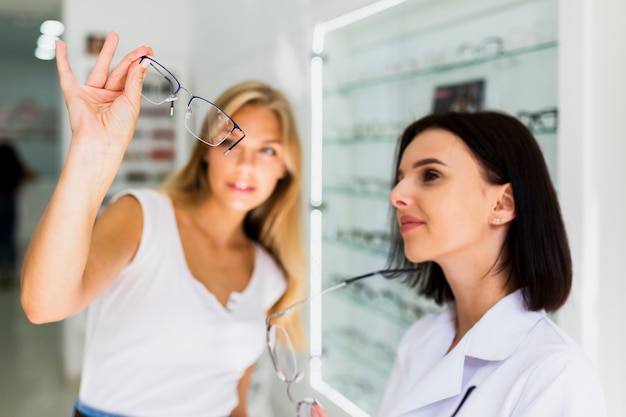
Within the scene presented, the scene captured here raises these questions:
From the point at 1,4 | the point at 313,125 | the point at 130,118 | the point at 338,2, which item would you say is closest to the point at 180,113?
the point at 1,4

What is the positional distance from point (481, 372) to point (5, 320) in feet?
10.4

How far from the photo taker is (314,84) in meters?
2.20

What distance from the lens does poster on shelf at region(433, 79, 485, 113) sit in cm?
188

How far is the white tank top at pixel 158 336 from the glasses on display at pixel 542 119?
827mm

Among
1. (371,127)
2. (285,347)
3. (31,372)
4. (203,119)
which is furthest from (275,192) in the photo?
(31,372)

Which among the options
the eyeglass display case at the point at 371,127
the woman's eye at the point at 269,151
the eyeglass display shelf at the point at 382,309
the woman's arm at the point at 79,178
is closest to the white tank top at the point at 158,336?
the woman's eye at the point at 269,151

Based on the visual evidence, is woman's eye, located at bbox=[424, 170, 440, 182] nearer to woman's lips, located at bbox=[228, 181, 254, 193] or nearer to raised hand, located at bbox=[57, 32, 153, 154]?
woman's lips, located at bbox=[228, 181, 254, 193]

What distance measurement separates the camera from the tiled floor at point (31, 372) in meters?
1.99

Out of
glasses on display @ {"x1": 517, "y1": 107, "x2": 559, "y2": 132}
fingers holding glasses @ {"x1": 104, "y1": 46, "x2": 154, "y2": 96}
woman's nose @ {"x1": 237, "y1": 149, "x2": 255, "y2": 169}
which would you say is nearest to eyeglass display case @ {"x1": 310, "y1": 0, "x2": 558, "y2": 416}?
glasses on display @ {"x1": 517, "y1": 107, "x2": 559, "y2": 132}

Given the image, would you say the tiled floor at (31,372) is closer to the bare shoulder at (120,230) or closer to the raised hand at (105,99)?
the bare shoulder at (120,230)

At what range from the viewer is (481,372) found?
1.01 metres

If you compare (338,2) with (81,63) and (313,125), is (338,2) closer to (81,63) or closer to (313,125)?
(313,125)

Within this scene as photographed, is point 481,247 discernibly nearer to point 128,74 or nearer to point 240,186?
point 240,186

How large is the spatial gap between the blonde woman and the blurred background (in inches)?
16.9
